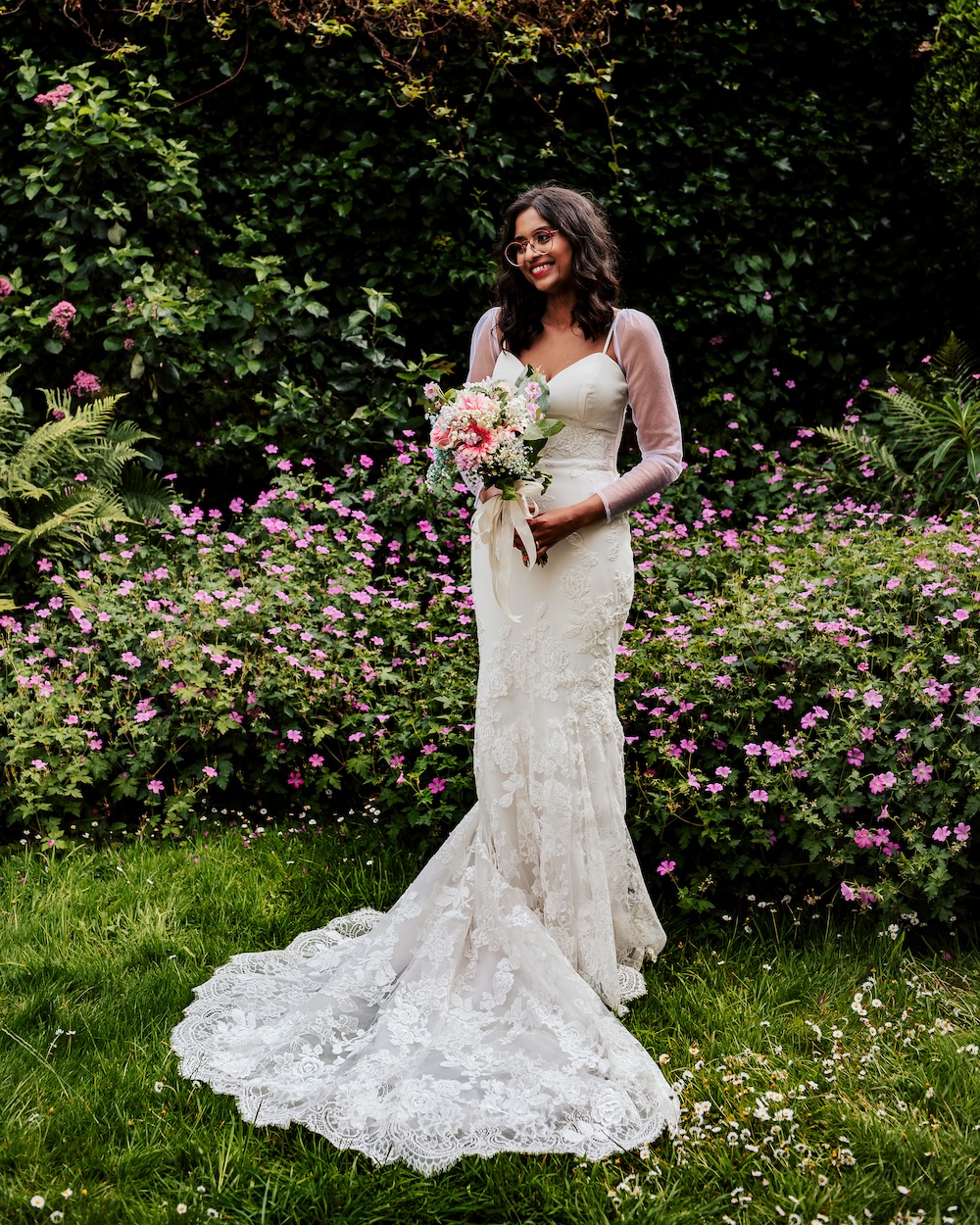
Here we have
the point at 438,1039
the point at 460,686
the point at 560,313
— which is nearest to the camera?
the point at 438,1039

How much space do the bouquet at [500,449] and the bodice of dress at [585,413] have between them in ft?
0.24

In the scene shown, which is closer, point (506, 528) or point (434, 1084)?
point (434, 1084)

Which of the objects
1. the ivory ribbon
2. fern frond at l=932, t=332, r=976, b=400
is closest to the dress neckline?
the ivory ribbon

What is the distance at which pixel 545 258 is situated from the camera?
3.07 m

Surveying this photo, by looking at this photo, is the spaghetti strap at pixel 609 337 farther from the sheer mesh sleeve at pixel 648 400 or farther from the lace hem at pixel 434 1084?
the lace hem at pixel 434 1084

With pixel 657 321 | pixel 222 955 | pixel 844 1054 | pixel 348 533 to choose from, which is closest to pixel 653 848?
pixel 844 1054

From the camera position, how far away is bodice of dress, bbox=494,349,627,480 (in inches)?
120

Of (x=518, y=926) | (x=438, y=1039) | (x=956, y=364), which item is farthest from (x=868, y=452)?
(x=438, y=1039)

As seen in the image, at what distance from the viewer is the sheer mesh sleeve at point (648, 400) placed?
304cm

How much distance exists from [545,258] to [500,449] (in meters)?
0.68

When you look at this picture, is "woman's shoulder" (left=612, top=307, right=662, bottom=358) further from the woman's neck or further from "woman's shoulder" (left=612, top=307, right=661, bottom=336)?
the woman's neck

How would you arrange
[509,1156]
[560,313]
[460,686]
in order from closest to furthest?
[509,1156]
[560,313]
[460,686]

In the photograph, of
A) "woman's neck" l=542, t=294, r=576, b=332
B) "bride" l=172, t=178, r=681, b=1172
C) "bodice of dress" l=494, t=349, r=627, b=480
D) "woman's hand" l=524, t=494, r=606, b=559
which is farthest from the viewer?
"woman's neck" l=542, t=294, r=576, b=332

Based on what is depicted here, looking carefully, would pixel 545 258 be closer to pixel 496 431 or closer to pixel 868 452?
pixel 496 431
